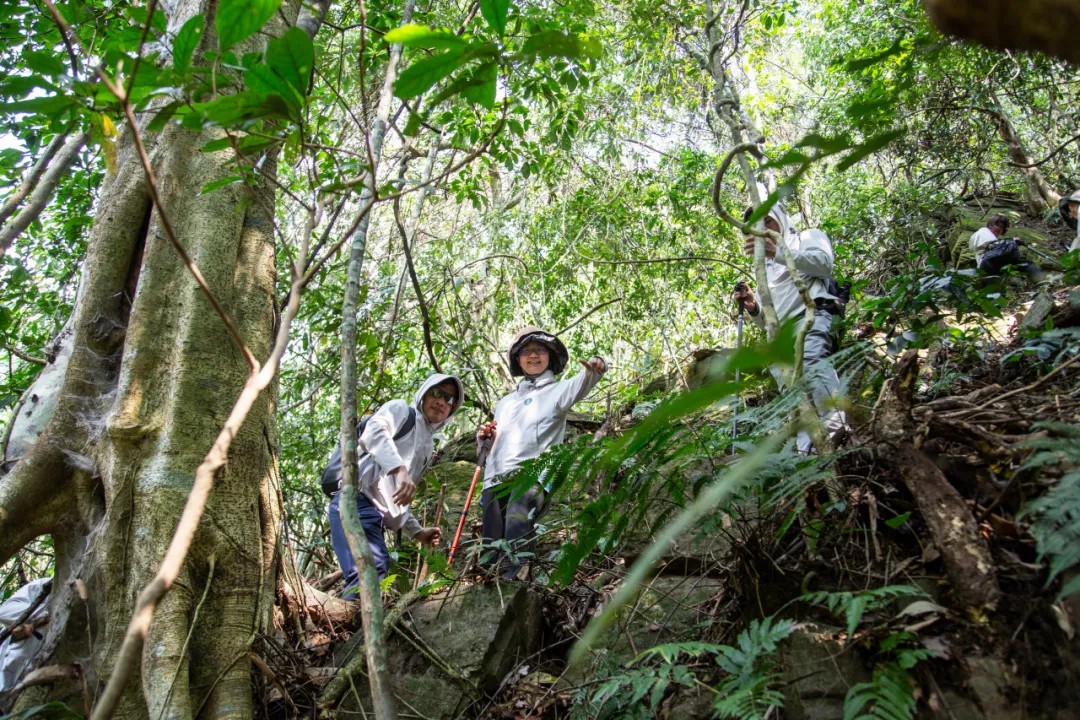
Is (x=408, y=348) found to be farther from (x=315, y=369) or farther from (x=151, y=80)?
(x=151, y=80)

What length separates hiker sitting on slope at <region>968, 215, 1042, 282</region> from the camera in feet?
21.7

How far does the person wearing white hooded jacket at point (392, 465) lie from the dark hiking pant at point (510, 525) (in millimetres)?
472

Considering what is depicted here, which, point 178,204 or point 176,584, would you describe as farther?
point 178,204

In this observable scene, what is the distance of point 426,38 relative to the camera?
1306 mm

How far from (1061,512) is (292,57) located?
1961mm

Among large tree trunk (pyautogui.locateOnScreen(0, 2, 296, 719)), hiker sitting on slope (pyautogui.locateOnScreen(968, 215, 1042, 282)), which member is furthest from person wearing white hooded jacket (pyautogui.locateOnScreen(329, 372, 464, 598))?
hiker sitting on slope (pyautogui.locateOnScreen(968, 215, 1042, 282))

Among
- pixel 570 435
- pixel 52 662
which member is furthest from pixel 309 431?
pixel 52 662

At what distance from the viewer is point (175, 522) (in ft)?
10.4

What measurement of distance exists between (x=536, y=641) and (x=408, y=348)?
450cm

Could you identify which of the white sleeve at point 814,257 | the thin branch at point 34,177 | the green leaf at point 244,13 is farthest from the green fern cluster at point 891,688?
the thin branch at point 34,177

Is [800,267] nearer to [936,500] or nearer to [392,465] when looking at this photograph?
[936,500]

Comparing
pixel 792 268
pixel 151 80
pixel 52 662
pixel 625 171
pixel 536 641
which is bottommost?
pixel 536 641

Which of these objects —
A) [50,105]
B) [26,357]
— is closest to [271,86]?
[50,105]

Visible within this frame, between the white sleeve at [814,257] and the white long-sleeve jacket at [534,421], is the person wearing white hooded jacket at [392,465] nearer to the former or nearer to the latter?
the white long-sleeve jacket at [534,421]
